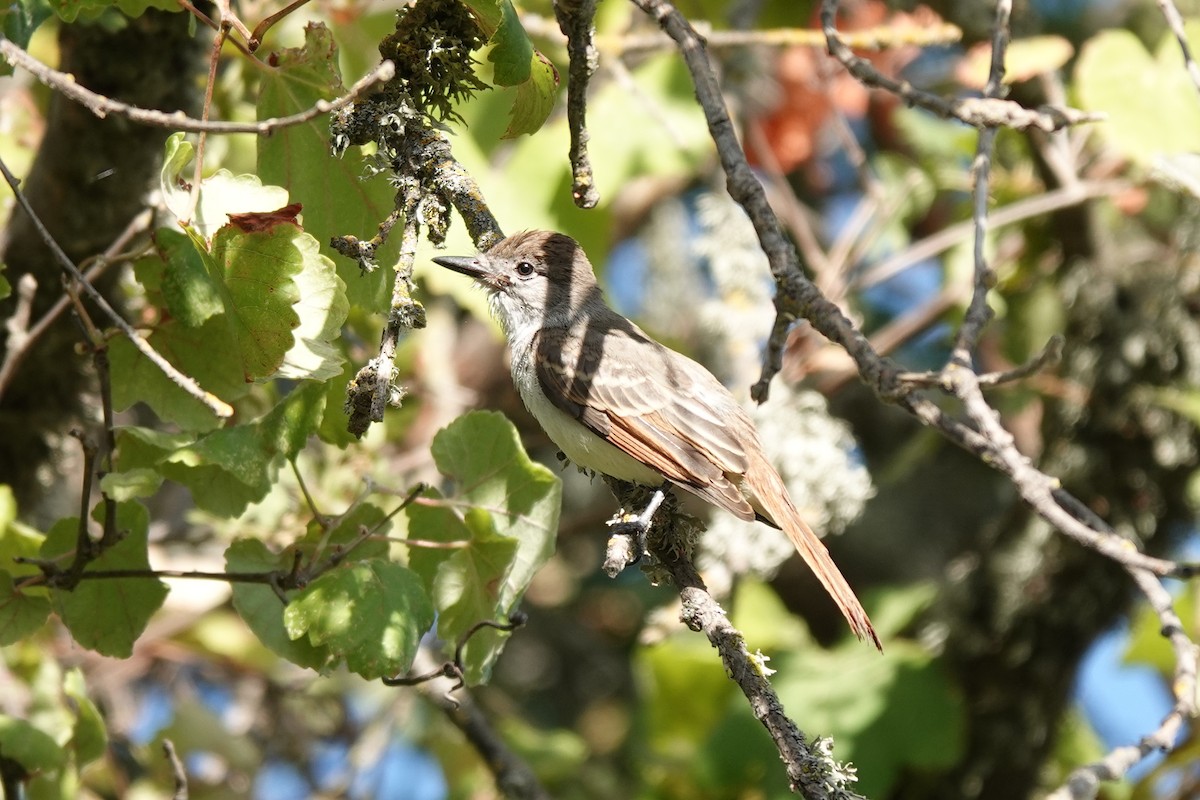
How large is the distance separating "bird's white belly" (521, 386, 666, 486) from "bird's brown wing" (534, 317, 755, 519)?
0.09 ft

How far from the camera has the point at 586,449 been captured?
3684 mm

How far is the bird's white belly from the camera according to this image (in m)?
3.61

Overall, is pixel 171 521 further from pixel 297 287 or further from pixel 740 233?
pixel 297 287

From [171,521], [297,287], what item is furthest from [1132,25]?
[297,287]

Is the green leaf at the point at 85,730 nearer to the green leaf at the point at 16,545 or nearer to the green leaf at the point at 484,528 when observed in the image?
the green leaf at the point at 16,545

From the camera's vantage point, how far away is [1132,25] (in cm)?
672

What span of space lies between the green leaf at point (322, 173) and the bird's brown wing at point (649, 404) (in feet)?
4.45

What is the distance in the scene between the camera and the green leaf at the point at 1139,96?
4020mm

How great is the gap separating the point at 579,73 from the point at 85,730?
1.73 metres

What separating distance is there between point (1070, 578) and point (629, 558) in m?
2.96

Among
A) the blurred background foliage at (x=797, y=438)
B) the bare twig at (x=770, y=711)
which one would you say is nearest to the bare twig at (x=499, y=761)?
the blurred background foliage at (x=797, y=438)

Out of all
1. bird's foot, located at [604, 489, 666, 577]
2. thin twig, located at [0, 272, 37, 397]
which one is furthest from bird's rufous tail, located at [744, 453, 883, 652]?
thin twig, located at [0, 272, 37, 397]

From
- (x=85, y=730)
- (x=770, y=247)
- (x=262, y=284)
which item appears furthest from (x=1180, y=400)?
(x=85, y=730)

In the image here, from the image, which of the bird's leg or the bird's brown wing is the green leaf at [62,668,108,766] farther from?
the bird's brown wing
